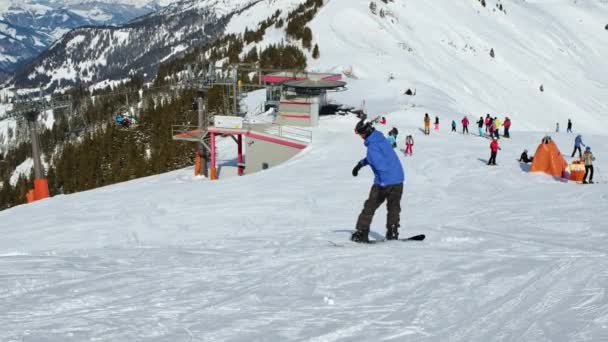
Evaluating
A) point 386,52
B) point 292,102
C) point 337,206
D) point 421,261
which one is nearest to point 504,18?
point 386,52

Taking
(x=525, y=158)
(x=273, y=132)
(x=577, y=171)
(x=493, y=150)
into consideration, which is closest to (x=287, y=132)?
(x=273, y=132)

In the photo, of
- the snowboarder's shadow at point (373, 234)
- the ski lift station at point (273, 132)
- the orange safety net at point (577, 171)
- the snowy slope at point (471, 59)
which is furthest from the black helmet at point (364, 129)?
the snowy slope at point (471, 59)

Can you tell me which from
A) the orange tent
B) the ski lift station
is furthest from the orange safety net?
the ski lift station

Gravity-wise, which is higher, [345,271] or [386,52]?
[386,52]

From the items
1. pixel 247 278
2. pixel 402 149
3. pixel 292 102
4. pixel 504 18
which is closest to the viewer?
pixel 247 278

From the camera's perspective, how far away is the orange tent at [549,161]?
19.2 metres

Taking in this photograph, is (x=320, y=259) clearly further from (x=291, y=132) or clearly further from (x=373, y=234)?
(x=291, y=132)

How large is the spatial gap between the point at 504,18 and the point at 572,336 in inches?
4286

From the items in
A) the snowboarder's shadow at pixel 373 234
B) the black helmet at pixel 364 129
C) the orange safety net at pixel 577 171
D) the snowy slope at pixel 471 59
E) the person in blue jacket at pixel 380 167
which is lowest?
the snowboarder's shadow at pixel 373 234

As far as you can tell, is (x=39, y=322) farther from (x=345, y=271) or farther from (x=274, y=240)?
(x=274, y=240)

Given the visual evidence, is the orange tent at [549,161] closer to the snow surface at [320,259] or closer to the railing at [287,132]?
the snow surface at [320,259]

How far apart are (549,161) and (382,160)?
13125 millimetres

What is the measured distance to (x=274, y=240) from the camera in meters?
10.1

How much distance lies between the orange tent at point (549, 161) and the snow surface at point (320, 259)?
57 centimetres
